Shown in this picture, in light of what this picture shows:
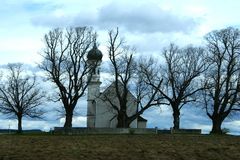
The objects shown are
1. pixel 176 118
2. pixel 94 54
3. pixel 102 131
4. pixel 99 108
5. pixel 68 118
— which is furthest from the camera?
pixel 99 108

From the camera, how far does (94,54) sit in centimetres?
8012

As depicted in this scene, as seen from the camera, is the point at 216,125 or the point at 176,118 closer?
the point at 216,125

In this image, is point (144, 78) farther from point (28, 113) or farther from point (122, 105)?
point (28, 113)

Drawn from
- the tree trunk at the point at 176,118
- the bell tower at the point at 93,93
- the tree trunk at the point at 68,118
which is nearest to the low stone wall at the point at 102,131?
the tree trunk at the point at 68,118

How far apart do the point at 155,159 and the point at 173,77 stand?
160 ft

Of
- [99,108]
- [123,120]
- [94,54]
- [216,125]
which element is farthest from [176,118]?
[99,108]

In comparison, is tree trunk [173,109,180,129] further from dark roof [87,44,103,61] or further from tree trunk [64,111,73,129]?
dark roof [87,44,103,61]

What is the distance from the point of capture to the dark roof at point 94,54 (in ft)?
255

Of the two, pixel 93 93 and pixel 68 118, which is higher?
pixel 93 93

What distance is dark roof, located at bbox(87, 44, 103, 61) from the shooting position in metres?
77.8

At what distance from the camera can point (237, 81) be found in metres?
69.1

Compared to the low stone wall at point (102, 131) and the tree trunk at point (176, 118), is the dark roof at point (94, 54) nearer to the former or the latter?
the tree trunk at point (176, 118)

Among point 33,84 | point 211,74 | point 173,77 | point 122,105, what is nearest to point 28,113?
point 33,84

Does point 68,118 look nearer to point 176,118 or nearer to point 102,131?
point 102,131
